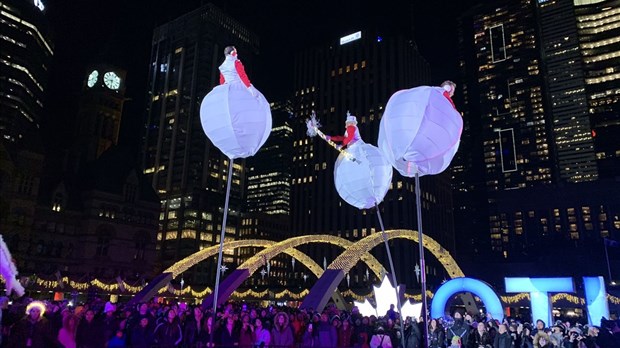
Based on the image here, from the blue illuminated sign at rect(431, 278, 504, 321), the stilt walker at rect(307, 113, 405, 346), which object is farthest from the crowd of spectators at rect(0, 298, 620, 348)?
the blue illuminated sign at rect(431, 278, 504, 321)

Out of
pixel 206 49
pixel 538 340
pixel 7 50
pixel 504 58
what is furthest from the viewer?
pixel 504 58

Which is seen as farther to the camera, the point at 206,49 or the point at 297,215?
the point at 206,49

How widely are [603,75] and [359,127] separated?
285 ft

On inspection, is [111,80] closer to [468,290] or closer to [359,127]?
[359,127]

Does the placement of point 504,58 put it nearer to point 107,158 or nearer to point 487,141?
point 487,141

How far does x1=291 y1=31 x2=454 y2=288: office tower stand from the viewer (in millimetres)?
88938

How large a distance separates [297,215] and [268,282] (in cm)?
2288

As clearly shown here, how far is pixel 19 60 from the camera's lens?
99.9 metres

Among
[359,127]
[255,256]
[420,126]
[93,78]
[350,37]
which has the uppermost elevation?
[350,37]

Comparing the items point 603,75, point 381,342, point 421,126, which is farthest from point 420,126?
point 603,75

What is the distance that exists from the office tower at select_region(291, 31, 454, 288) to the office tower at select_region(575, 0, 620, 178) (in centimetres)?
5659

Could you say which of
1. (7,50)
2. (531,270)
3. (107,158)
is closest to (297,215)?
(107,158)

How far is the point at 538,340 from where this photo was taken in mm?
10336

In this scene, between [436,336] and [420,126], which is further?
[436,336]
